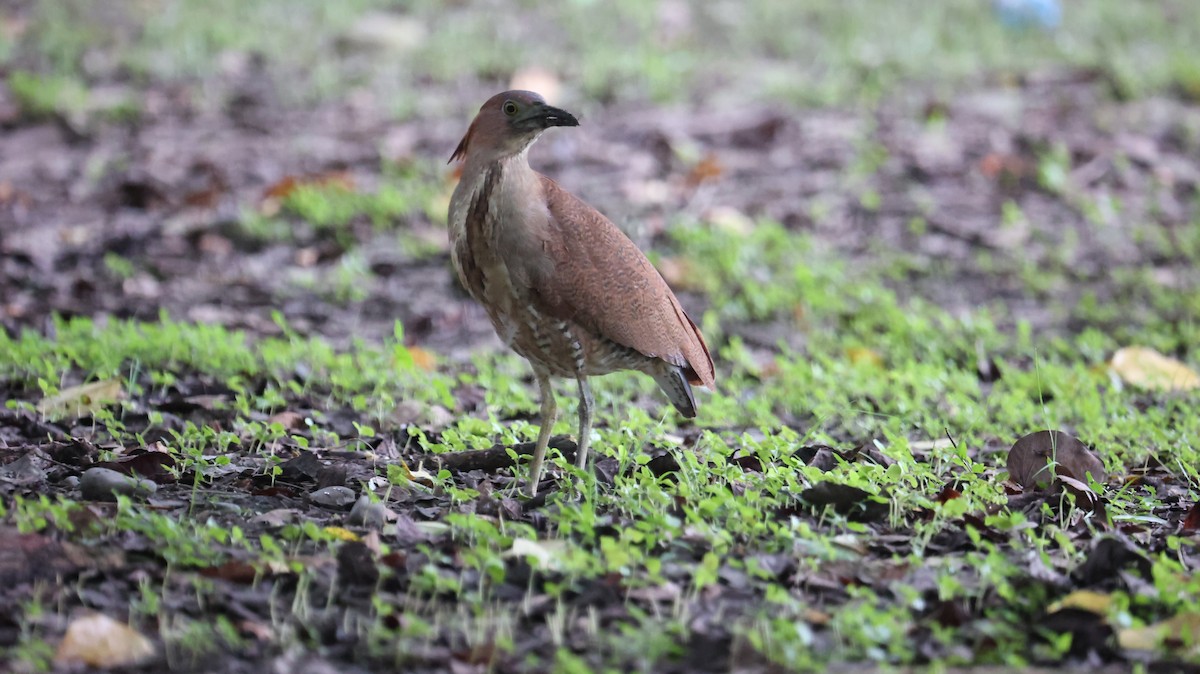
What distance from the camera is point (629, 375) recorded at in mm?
5973

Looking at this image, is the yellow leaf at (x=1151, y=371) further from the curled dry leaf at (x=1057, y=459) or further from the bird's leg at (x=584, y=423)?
the bird's leg at (x=584, y=423)

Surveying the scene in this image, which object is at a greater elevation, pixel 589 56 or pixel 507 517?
pixel 589 56

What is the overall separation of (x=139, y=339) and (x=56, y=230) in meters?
2.56

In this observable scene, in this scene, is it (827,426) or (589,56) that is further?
(589,56)

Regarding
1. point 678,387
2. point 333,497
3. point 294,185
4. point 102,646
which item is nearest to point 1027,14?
point 294,185

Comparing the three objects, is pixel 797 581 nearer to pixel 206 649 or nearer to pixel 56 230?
pixel 206 649

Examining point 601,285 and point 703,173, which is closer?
point 601,285

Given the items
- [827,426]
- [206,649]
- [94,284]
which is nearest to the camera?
[206,649]

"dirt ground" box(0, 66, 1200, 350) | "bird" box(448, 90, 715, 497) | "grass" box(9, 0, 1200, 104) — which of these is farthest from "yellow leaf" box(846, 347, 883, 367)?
"grass" box(9, 0, 1200, 104)

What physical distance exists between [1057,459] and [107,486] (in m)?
2.78

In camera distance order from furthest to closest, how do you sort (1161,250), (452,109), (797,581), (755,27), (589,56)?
(755,27), (589,56), (452,109), (1161,250), (797,581)

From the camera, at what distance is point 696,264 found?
7.47 meters

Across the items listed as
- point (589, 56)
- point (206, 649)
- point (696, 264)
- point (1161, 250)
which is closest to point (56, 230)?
point (696, 264)

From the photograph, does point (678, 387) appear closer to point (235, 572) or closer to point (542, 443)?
point (542, 443)
